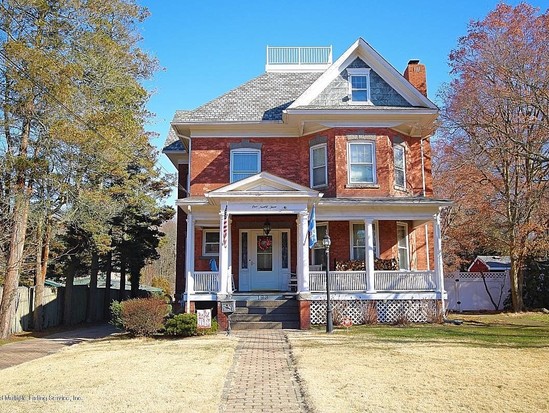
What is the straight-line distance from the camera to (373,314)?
59.3 feet

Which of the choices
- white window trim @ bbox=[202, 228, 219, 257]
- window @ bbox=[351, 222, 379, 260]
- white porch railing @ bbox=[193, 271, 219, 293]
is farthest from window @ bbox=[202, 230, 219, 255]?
window @ bbox=[351, 222, 379, 260]

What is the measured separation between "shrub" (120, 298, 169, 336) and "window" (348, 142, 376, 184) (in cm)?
884

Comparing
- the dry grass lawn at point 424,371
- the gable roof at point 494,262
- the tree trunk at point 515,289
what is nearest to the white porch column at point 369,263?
the dry grass lawn at point 424,371

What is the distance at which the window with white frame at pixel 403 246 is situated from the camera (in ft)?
67.5

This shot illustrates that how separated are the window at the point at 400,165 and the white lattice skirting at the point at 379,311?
4.91 m

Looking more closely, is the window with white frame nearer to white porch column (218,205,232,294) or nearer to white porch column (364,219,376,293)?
white porch column (364,219,376,293)

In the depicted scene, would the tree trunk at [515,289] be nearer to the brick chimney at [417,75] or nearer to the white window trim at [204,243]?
the brick chimney at [417,75]

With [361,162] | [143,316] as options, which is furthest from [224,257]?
[361,162]

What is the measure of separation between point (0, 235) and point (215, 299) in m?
8.38

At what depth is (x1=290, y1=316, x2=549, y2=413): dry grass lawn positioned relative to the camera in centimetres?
726

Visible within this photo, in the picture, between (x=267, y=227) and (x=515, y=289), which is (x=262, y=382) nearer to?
(x=267, y=227)

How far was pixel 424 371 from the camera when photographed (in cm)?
938

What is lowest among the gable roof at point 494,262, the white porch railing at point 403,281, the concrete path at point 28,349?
the concrete path at point 28,349

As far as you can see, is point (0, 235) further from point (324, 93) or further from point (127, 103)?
point (324, 93)
